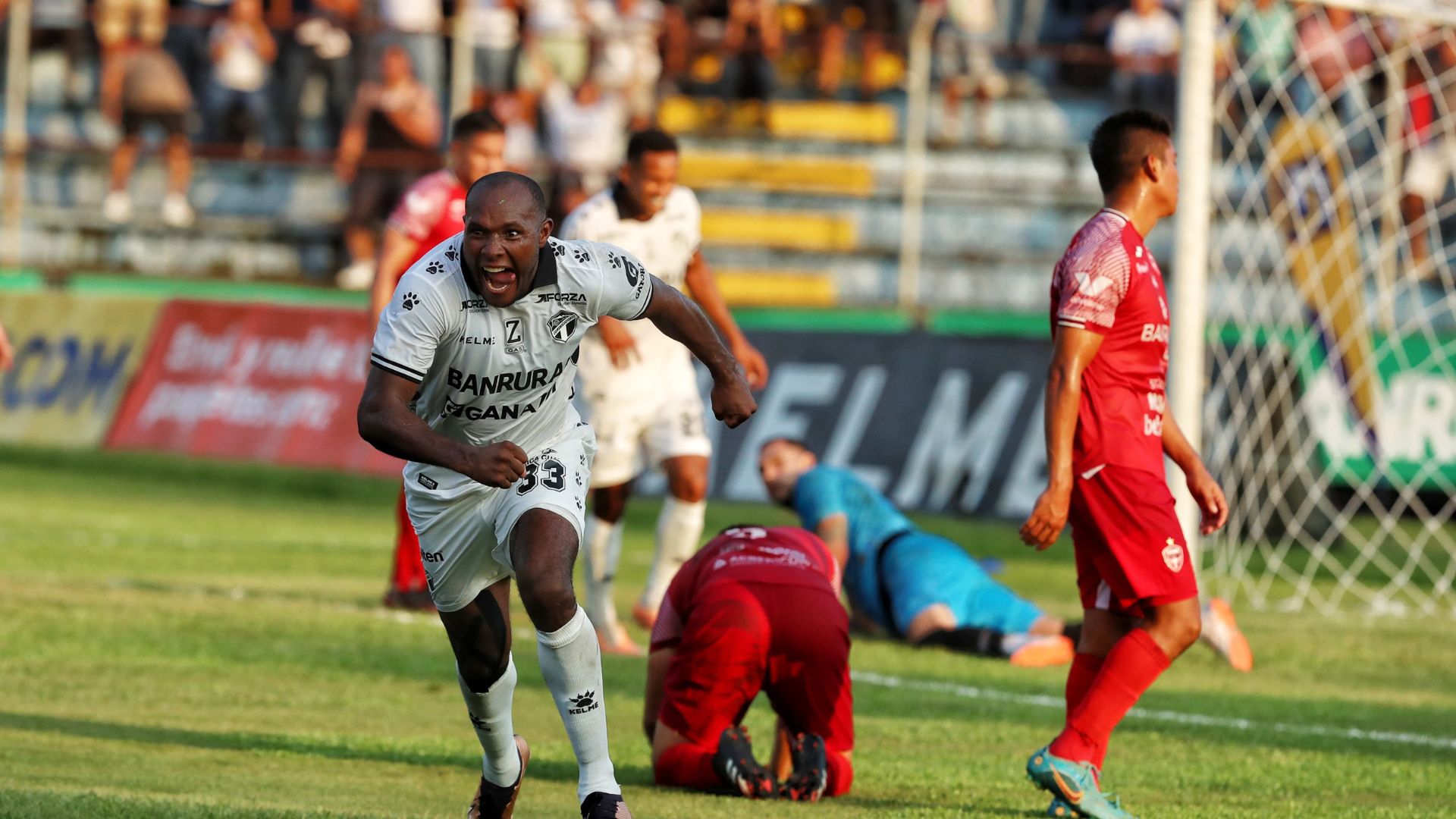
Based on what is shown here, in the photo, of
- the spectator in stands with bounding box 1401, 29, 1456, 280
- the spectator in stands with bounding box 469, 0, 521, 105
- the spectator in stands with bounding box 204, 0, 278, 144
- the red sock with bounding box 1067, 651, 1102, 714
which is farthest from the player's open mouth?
the spectator in stands with bounding box 204, 0, 278, 144

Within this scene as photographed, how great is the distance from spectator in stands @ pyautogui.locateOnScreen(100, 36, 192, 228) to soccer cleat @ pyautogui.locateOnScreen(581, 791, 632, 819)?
1754 cm

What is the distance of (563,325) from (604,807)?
4.52ft

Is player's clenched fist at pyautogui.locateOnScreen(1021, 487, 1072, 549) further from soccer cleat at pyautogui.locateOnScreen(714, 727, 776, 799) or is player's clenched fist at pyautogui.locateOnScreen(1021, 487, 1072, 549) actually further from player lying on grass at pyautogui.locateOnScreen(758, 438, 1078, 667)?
player lying on grass at pyautogui.locateOnScreen(758, 438, 1078, 667)

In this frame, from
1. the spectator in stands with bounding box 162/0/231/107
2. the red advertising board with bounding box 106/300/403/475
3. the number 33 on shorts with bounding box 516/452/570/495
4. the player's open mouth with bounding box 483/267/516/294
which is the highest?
the spectator in stands with bounding box 162/0/231/107

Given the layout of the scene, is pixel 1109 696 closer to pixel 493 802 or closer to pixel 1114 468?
pixel 1114 468

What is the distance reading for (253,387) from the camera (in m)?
18.8

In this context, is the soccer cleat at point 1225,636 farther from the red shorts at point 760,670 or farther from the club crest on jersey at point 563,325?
the club crest on jersey at point 563,325

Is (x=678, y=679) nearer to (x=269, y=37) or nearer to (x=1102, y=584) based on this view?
(x=1102, y=584)

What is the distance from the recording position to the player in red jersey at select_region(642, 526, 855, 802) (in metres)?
6.59

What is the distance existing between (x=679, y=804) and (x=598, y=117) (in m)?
15.2

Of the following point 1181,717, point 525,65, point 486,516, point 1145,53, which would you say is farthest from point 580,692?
point 525,65

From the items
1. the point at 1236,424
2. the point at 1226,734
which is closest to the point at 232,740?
the point at 1226,734

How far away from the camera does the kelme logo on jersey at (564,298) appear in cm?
577

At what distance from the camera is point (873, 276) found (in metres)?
20.4
